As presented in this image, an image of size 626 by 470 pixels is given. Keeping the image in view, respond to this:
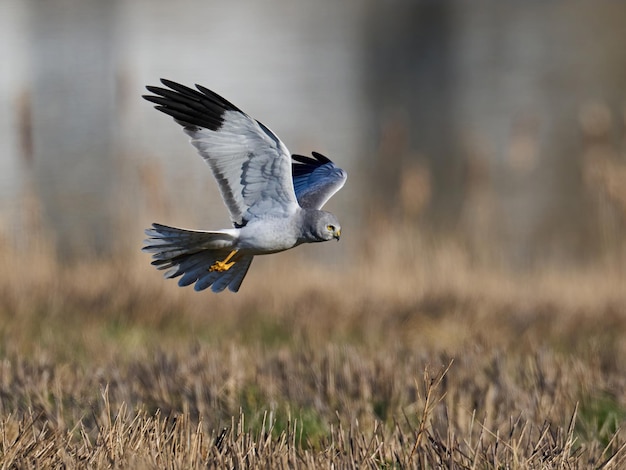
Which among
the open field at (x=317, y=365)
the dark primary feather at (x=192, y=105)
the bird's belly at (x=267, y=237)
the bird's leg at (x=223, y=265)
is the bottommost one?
the open field at (x=317, y=365)

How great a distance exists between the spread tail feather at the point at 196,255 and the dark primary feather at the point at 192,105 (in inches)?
16.6

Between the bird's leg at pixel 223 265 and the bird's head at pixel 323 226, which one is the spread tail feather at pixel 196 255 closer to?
the bird's leg at pixel 223 265

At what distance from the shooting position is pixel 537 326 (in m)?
7.54

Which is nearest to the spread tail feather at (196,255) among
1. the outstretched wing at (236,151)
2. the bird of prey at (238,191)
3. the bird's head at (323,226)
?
the bird of prey at (238,191)

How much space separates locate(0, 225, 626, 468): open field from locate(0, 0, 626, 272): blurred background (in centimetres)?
75

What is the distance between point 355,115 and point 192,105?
15263mm

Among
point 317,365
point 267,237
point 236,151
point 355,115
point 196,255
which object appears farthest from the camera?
point 355,115

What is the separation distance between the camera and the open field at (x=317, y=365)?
3305 millimetres

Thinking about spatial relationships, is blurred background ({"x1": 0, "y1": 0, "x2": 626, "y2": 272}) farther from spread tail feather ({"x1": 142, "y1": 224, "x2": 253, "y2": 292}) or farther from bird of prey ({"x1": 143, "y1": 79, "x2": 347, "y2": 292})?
bird of prey ({"x1": 143, "y1": 79, "x2": 347, "y2": 292})

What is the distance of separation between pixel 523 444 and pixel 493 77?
20472 millimetres

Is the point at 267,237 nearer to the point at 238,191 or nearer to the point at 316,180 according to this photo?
the point at 238,191

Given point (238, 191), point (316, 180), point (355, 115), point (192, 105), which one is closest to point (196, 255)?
point (238, 191)

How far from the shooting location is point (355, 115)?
759 inches

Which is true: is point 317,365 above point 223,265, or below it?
below
